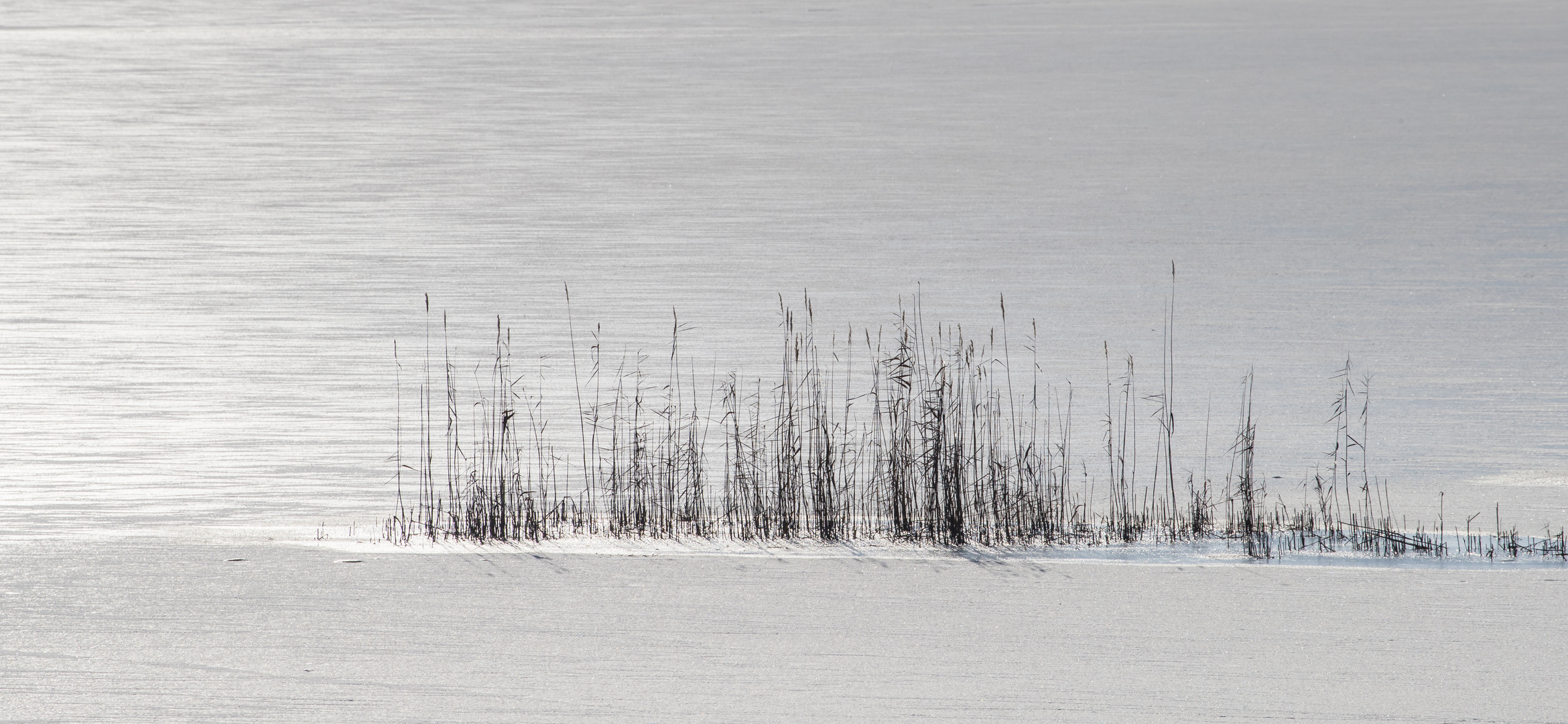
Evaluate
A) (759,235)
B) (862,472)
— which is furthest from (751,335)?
(759,235)

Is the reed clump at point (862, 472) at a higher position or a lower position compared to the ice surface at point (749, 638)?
higher

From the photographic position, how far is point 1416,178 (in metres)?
20.3

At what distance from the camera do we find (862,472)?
819 cm

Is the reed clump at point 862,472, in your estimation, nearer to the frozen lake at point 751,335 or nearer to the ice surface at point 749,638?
the frozen lake at point 751,335

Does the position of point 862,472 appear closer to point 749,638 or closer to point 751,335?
point 749,638

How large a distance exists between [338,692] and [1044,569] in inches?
96.9

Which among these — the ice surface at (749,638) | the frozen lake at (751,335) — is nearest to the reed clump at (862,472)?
the frozen lake at (751,335)

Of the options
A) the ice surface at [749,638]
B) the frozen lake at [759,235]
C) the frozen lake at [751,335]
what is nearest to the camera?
the ice surface at [749,638]

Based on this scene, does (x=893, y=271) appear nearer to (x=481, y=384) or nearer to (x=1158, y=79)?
(x=481, y=384)

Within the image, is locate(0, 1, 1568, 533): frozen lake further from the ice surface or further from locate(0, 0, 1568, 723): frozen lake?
the ice surface

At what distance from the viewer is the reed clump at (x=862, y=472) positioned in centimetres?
680

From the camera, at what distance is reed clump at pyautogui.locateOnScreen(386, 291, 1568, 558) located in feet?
22.3

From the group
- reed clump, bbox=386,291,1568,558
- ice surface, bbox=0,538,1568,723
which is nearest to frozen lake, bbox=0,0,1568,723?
ice surface, bbox=0,538,1568,723

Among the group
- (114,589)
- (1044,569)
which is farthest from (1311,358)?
(114,589)
